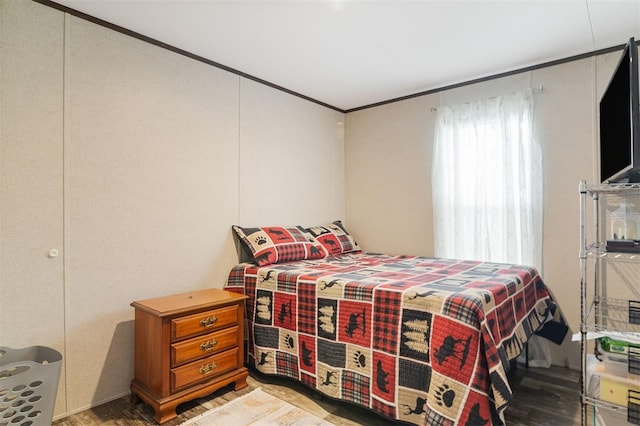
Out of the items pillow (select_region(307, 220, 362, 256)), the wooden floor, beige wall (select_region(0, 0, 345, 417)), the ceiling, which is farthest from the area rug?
the ceiling

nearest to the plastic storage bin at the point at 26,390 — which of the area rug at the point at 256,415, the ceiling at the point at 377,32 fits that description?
the area rug at the point at 256,415

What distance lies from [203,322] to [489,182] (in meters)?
2.69

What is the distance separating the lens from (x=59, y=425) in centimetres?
199

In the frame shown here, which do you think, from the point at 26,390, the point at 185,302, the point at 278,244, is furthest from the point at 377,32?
the point at 26,390

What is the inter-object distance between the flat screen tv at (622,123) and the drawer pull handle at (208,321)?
2427mm

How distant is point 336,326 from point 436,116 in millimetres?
2435

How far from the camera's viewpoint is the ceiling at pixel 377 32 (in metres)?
2.15

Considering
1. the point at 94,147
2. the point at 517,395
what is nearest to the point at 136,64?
the point at 94,147

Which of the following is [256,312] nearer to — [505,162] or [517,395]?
[517,395]

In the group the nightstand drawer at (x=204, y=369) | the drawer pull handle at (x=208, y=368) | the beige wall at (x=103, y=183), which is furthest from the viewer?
the drawer pull handle at (x=208, y=368)

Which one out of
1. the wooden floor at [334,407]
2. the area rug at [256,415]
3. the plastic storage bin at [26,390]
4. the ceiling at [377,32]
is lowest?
the wooden floor at [334,407]

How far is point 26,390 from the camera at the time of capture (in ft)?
5.50

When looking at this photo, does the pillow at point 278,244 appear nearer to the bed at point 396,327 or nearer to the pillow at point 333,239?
the bed at point 396,327

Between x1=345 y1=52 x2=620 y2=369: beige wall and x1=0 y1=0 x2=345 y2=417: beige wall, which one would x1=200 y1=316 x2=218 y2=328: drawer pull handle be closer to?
x1=0 y1=0 x2=345 y2=417: beige wall
